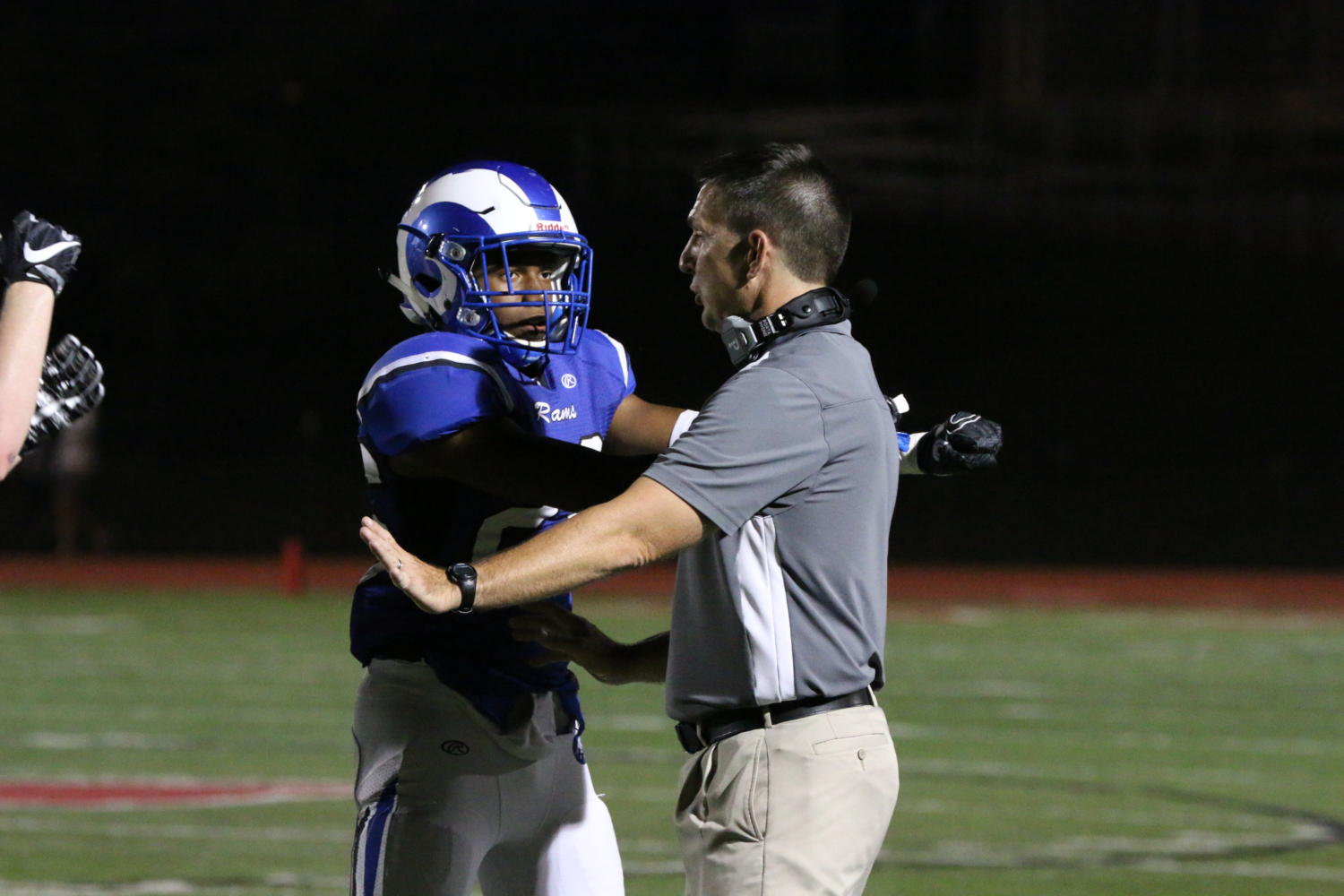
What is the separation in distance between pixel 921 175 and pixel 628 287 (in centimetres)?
442

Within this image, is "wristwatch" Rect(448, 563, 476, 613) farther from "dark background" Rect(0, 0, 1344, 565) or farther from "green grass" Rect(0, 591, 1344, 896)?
"dark background" Rect(0, 0, 1344, 565)

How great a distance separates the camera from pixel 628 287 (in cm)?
2675

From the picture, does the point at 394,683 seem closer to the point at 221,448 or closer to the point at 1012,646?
the point at 1012,646

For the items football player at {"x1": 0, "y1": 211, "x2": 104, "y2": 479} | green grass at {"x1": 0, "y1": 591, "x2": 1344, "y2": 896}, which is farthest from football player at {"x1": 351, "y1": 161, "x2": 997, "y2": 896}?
green grass at {"x1": 0, "y1": 591, "x2": 1344, "y2": 896}

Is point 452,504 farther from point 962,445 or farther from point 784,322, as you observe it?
point 962,445

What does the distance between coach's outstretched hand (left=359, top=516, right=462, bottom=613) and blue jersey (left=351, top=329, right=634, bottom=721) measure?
44cm

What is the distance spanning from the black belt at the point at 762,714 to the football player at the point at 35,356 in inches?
44.0

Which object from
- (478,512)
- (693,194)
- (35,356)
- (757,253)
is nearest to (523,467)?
(478,512)

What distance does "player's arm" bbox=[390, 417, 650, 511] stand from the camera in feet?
11.1

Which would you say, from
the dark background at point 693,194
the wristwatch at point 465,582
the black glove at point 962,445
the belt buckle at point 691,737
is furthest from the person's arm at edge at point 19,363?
the dark background at point 693,194

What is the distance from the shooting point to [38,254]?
3439mm

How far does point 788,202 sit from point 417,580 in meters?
0.82

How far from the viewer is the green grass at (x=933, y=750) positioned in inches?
273

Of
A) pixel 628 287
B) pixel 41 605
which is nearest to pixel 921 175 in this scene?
pixel 628 287
